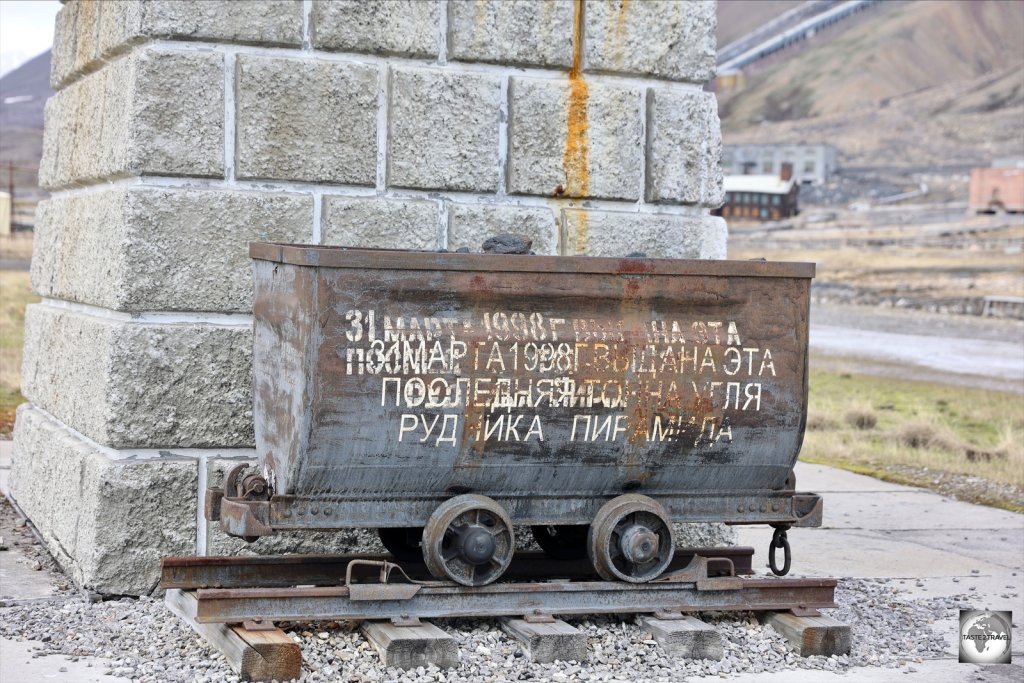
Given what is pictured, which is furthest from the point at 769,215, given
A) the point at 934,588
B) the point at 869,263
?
the point at 934,588

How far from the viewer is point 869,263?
156ft

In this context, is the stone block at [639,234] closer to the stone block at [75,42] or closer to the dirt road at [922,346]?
the stone block at [75,42]

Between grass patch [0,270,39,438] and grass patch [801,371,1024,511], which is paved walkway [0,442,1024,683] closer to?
grass patch [801,371,1024,511]

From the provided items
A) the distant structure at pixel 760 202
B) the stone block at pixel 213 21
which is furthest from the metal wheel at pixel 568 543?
the distant structure at pixel 760 202

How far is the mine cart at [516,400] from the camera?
18.9 feet

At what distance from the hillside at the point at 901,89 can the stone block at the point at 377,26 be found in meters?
110

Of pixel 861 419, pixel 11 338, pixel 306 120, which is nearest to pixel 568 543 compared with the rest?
pixel 306 120

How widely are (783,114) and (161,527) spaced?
15796cm

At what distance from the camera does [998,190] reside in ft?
229

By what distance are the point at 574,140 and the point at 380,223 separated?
42.2 inches

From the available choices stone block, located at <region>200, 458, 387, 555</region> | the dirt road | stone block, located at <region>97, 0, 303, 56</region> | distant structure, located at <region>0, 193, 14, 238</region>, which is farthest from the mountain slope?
stone block, located at <region>200, 458, 387, 555</region>

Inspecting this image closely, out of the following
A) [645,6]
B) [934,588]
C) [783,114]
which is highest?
[783,114]

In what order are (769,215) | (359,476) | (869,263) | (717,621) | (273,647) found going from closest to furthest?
(273,647)
(359,476)
(717,621)
(869,263)
(769,215)

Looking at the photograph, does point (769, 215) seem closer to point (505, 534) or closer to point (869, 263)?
point (869, 263)
